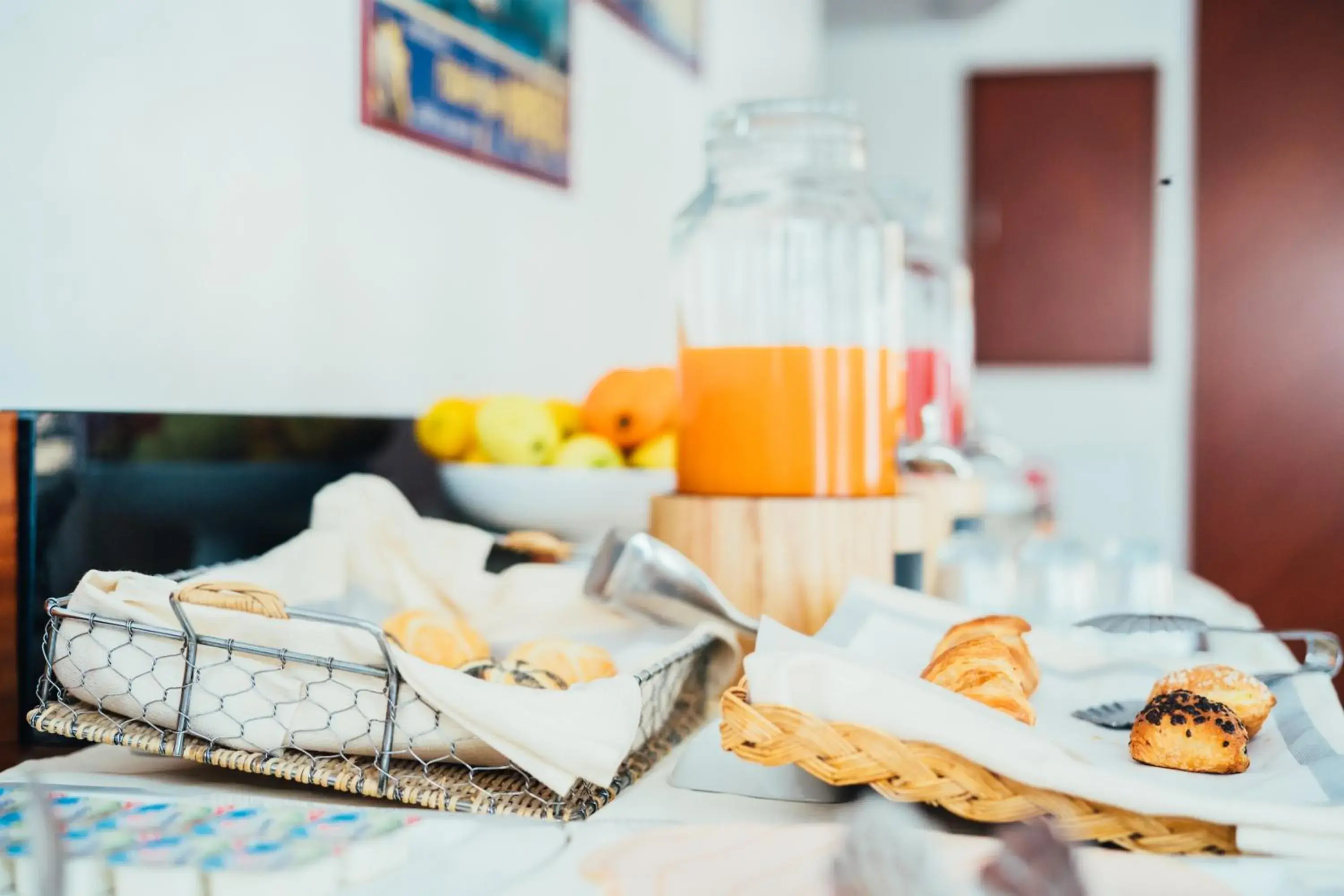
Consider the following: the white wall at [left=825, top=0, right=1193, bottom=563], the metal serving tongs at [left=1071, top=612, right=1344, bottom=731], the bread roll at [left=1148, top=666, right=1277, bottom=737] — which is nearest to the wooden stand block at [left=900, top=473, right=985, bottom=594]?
the metal serving tongs at [left=1071, top=612, right=1344, bottom=731]

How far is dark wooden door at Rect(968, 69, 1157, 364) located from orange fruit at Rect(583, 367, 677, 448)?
7.99 ft

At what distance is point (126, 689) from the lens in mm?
532

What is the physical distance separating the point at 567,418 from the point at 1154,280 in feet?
8.42

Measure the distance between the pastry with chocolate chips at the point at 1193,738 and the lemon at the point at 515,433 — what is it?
64 centimetres

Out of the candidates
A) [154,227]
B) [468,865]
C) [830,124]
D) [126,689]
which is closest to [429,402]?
[154,227]

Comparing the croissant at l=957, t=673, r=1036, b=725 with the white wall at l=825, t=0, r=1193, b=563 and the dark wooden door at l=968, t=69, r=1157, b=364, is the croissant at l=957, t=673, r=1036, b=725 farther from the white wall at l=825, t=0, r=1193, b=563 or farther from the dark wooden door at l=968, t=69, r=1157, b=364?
the dark wooden door at l=968, t=69, r=1157, b=364

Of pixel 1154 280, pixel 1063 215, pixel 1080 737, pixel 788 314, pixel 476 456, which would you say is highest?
pixel 1063 215

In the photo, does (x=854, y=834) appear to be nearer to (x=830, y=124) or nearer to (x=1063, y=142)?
(x=830, y=124)

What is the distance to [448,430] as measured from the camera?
109cm

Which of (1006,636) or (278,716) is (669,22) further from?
(278,716)

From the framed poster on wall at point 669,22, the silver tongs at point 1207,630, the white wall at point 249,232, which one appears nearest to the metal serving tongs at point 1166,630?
the silver tongs at point 1207,630

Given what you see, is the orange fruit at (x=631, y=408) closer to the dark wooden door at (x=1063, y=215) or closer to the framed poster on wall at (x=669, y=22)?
the framed poster on wall at (x=669, y=22)

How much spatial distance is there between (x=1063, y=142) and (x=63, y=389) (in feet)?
10.0

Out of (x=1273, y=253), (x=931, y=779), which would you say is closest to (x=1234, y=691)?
(x=931, y=779)
